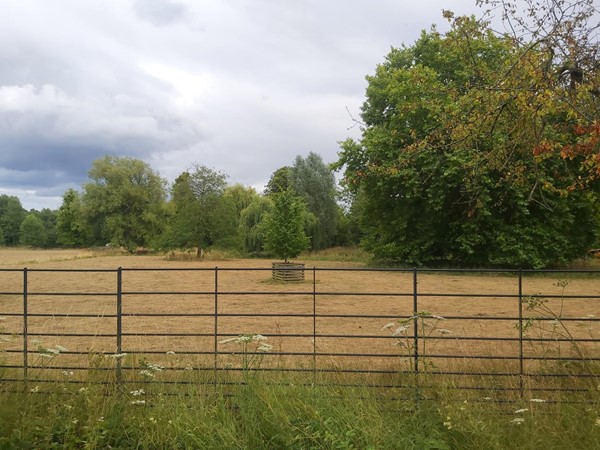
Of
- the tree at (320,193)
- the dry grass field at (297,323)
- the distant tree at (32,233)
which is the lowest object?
the dry grass field at (297,323)

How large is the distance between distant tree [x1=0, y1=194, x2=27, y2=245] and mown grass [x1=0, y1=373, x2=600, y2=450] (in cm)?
11990

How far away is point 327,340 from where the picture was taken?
9758mm

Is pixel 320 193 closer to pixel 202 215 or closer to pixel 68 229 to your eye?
pixel 202 215

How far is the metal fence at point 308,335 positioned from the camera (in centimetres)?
577

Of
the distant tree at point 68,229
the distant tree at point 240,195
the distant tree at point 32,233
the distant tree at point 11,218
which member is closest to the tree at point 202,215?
the distant tree at point 240,195

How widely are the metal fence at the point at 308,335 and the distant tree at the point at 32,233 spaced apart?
82.1 metres

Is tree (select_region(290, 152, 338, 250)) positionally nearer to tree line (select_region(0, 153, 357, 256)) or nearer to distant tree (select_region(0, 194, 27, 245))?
tree line (select_region(0, 153, 357, 256))

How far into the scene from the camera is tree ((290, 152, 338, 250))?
58.4 metres

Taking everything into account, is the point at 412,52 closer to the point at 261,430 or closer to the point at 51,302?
the point at 51,302

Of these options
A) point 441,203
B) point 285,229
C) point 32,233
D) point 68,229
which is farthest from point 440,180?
point 32,233

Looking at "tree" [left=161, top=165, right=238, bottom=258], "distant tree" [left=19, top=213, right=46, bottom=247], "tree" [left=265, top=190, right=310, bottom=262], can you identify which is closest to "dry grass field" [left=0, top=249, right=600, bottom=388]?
"tree" [left=265, top=190, right=310, bottom=262]

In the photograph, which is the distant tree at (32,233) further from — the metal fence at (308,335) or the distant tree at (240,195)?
the metal fence at (308,335)

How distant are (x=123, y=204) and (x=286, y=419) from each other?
237 feet

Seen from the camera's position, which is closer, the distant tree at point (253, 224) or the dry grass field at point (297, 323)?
the dry grass field at point (297, 323)
